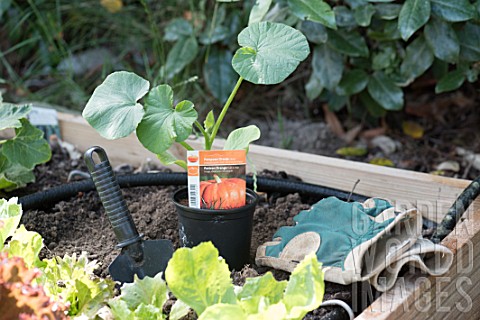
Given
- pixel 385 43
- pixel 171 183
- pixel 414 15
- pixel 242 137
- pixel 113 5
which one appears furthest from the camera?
pixel 113 5

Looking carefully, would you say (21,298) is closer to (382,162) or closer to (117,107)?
(117,107)

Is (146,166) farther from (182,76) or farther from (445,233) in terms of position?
(445,233)

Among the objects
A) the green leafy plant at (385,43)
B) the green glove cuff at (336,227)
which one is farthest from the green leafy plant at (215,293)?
the green leafy plant at (385,43)

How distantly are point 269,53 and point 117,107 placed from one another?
0.31 meters

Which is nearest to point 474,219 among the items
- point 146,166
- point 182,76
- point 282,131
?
point 146,166

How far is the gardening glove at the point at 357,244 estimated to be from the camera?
47.9 inches

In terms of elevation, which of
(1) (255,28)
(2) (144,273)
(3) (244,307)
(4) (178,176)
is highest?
(1) (255,28)

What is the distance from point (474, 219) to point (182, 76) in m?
1.62

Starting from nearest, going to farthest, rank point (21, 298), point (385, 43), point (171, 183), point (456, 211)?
point (21, 298), point (456, 211), point (171, 183), point (385, 43)

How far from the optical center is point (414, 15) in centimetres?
193

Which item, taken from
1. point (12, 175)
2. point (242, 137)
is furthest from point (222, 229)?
point (12, 175)

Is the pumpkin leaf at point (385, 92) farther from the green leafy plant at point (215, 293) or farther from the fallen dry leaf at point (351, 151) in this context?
the green leafy plant at point (215, 293)

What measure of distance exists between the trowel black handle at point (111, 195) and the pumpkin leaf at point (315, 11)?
0.81m

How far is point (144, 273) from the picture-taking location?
1.26 m
